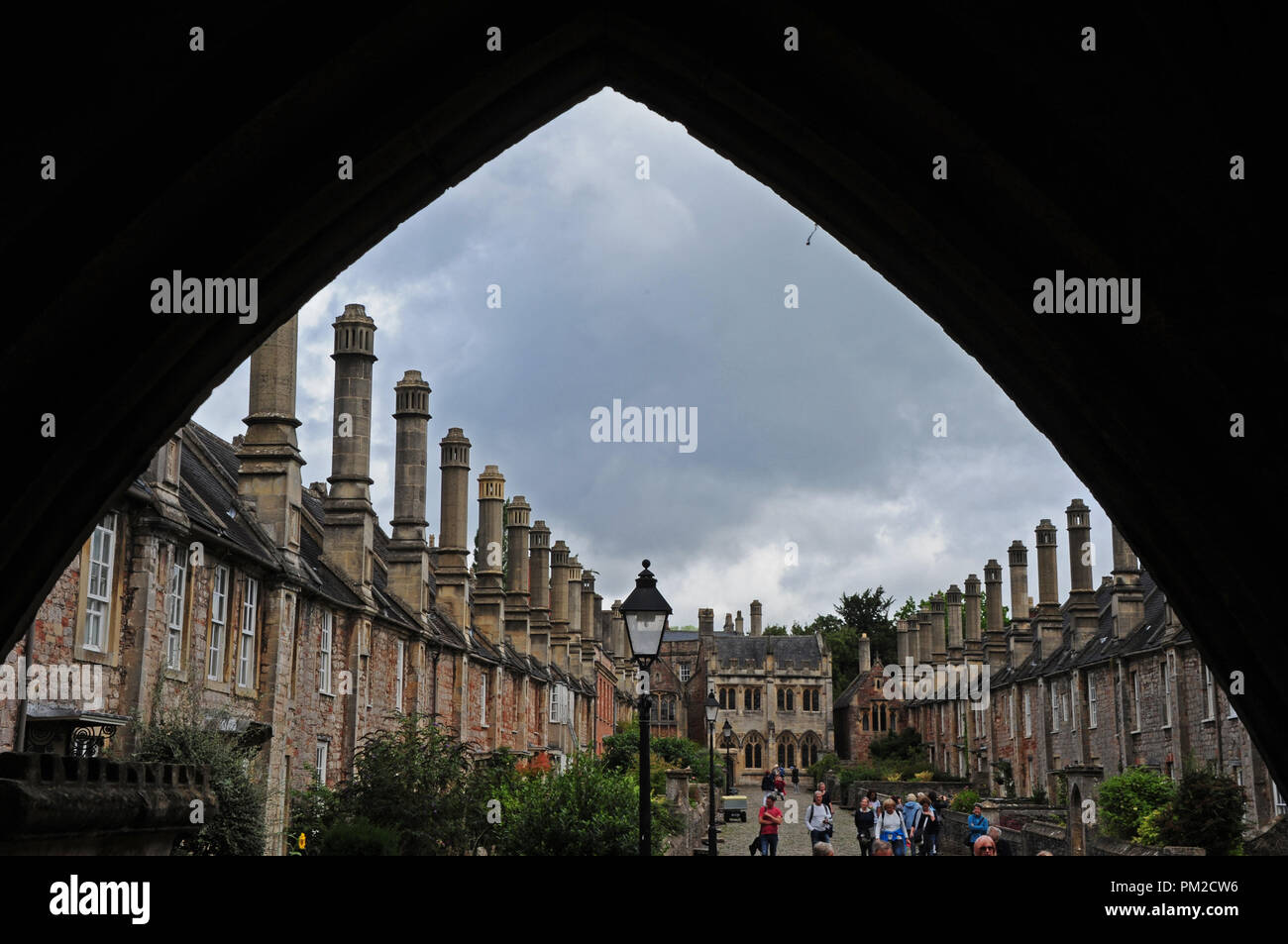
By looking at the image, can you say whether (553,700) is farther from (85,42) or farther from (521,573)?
(85,42)

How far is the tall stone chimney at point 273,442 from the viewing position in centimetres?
2230

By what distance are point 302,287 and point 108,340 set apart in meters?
0.78

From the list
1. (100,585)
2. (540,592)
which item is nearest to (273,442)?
(100,585)

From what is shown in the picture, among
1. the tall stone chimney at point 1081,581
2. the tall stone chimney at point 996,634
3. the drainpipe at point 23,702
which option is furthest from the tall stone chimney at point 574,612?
the drainpipe at point 23,702

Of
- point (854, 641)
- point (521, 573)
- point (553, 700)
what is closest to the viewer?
point (521, 573)

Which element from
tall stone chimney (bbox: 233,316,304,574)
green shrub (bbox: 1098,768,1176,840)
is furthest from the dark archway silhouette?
green shrub (bbox: 1098,768,1176,840)

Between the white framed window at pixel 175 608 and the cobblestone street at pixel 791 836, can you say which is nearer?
the white framed window at pixel 175 608

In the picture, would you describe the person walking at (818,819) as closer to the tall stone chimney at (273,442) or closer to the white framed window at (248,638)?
the white framed window at (248,638)

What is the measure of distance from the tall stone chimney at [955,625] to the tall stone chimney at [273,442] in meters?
48.8

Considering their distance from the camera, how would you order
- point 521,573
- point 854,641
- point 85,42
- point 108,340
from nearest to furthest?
1. point 85,42
2. point 108,340
3. point 521,573
4. point 854,641
